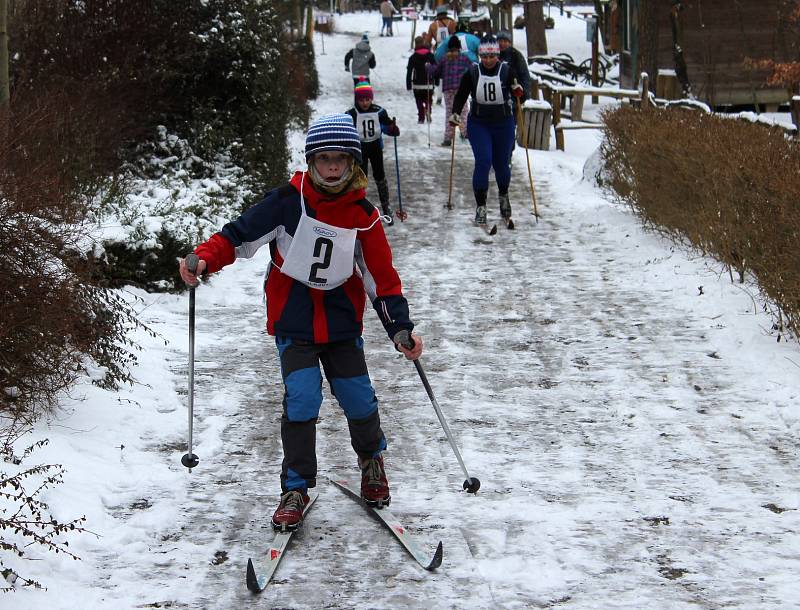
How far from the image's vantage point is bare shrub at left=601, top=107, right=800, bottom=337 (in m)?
7.39

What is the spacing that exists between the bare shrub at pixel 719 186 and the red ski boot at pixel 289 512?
3878mm

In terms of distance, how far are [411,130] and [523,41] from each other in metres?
27.6

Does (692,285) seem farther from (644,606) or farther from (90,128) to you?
(90,128)

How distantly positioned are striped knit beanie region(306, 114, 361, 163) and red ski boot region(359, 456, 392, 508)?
1.49 metres

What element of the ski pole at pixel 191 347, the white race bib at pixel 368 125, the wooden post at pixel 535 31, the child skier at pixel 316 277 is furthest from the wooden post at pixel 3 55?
the wooden post at pixel 535 31

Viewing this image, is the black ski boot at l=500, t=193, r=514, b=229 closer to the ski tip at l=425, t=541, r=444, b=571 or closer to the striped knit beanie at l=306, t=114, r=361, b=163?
the striped knit beanie at l=306, t=114, r=361, b=163

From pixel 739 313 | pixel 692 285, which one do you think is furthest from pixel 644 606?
pixel 692 285

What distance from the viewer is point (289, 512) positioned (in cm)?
484

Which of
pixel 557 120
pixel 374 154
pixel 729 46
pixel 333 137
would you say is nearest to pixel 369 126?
pixel 374 154

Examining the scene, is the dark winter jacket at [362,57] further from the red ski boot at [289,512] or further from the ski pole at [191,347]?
the red ski boot at [289,512]

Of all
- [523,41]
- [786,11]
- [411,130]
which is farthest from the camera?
[523,41]

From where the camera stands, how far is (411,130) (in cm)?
2092

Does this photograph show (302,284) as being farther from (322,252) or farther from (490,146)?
(490,146)

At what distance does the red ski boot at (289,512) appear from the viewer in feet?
15.8
